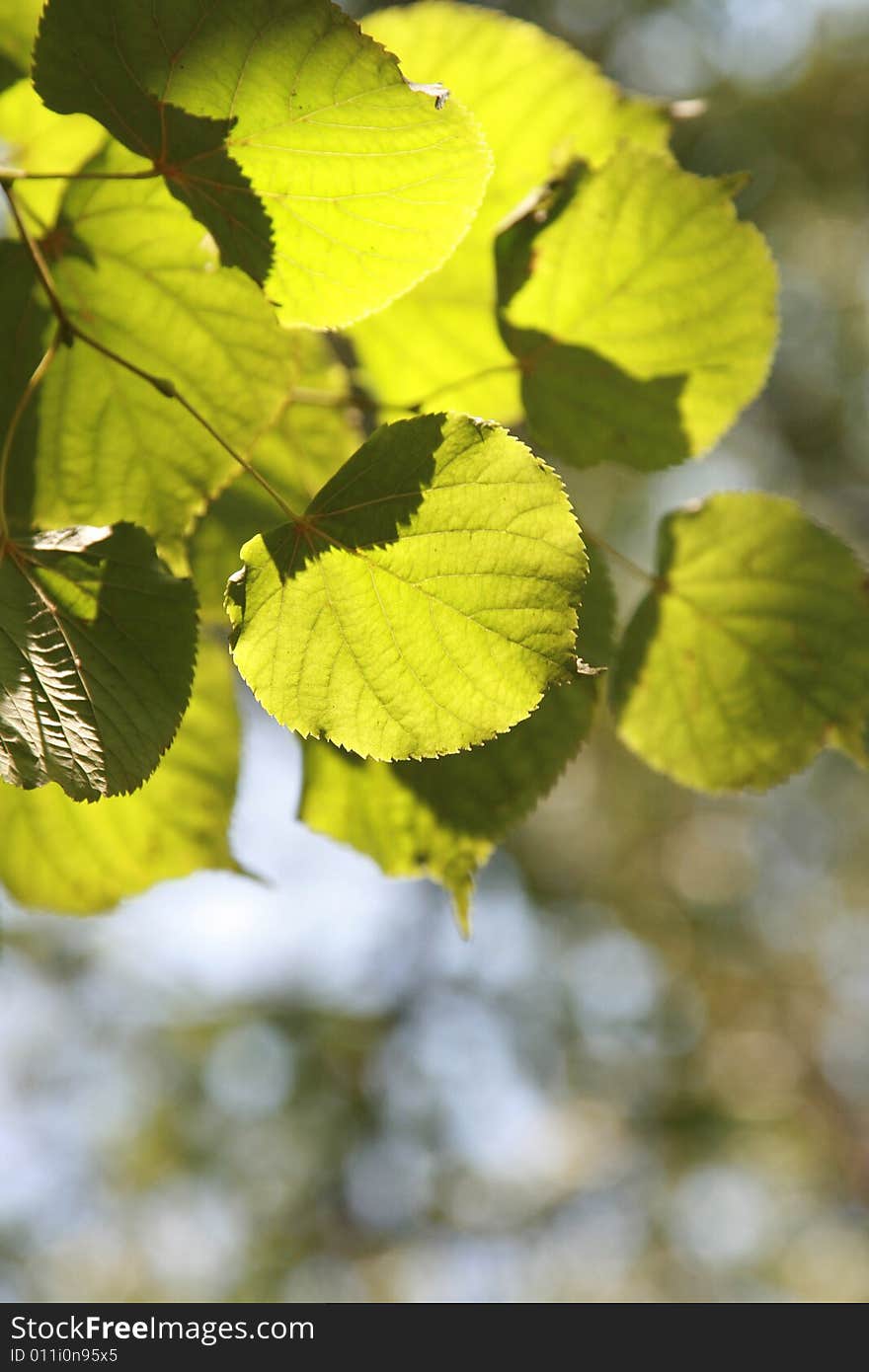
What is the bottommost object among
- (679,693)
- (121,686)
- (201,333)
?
(679,693)

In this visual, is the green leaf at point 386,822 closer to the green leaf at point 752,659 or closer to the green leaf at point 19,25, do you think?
the green leaf at point 752,659

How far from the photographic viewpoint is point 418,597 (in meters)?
0.53

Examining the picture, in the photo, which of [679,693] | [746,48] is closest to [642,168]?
[679,693]

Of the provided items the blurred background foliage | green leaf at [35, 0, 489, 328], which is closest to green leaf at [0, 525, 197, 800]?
green leaf at [35, 0, 489, 328]

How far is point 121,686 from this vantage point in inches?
21.5

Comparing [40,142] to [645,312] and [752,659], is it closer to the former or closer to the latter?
[645,312]

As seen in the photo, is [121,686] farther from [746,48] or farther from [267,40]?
[746,48]

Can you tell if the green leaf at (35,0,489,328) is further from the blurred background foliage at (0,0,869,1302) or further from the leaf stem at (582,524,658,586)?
the blurred background foliage at (0,0,869,1302)

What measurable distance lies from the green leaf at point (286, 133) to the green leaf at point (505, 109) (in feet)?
0.73

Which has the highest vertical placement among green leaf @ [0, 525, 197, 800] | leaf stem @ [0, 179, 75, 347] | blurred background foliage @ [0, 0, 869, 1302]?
leaf stem @ [0, 179, 75, 347]

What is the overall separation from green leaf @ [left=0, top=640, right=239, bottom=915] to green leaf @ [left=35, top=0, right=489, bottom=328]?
360mm

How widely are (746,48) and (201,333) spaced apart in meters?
4.21

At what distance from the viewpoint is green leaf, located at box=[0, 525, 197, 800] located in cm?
52

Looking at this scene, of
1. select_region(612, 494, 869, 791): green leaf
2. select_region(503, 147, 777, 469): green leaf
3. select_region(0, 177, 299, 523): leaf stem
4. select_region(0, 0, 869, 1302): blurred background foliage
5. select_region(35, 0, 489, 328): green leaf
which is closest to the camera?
select_region(35, 0, 489, 328): green leaf
